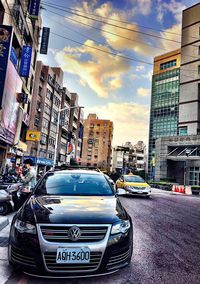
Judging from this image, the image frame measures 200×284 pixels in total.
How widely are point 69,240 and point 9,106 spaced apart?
1996 cm

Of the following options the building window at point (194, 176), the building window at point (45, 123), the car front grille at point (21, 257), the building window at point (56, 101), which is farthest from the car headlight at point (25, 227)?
the building window at point (56, 101)

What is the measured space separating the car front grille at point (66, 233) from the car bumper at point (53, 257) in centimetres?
6

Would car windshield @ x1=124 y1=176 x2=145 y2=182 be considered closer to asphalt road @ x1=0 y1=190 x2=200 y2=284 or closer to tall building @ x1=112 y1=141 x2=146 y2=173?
asphalt road @ x1=0 y1=190 x2=200 y2=284

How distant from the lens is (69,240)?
3.33 meters

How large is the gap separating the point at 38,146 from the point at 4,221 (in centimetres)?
4954

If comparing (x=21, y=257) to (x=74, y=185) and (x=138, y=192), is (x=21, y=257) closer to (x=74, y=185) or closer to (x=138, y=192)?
(x=74, y=185)

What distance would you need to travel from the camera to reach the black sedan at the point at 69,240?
3.27m

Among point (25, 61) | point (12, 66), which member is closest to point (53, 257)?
point (12, 66)

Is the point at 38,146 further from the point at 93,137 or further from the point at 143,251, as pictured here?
the point at 93,137

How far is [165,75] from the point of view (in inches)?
2518

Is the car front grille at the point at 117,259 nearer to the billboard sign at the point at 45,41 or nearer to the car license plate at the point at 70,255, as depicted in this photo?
the car license plate at the point at 70,255

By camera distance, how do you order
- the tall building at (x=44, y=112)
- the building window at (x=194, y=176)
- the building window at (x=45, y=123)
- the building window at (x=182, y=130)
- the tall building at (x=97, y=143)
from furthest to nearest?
the tall building at (x=97, y=143), the building window at (x=45, y=123), the tall building at (x=44, y=112), the building window at (x=182, y=130), the building window at (x=194, y=176)

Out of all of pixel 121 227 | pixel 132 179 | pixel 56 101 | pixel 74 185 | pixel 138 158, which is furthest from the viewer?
pixel 138 158

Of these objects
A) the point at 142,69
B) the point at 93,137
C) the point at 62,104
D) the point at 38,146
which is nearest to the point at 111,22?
the point at 142,69
